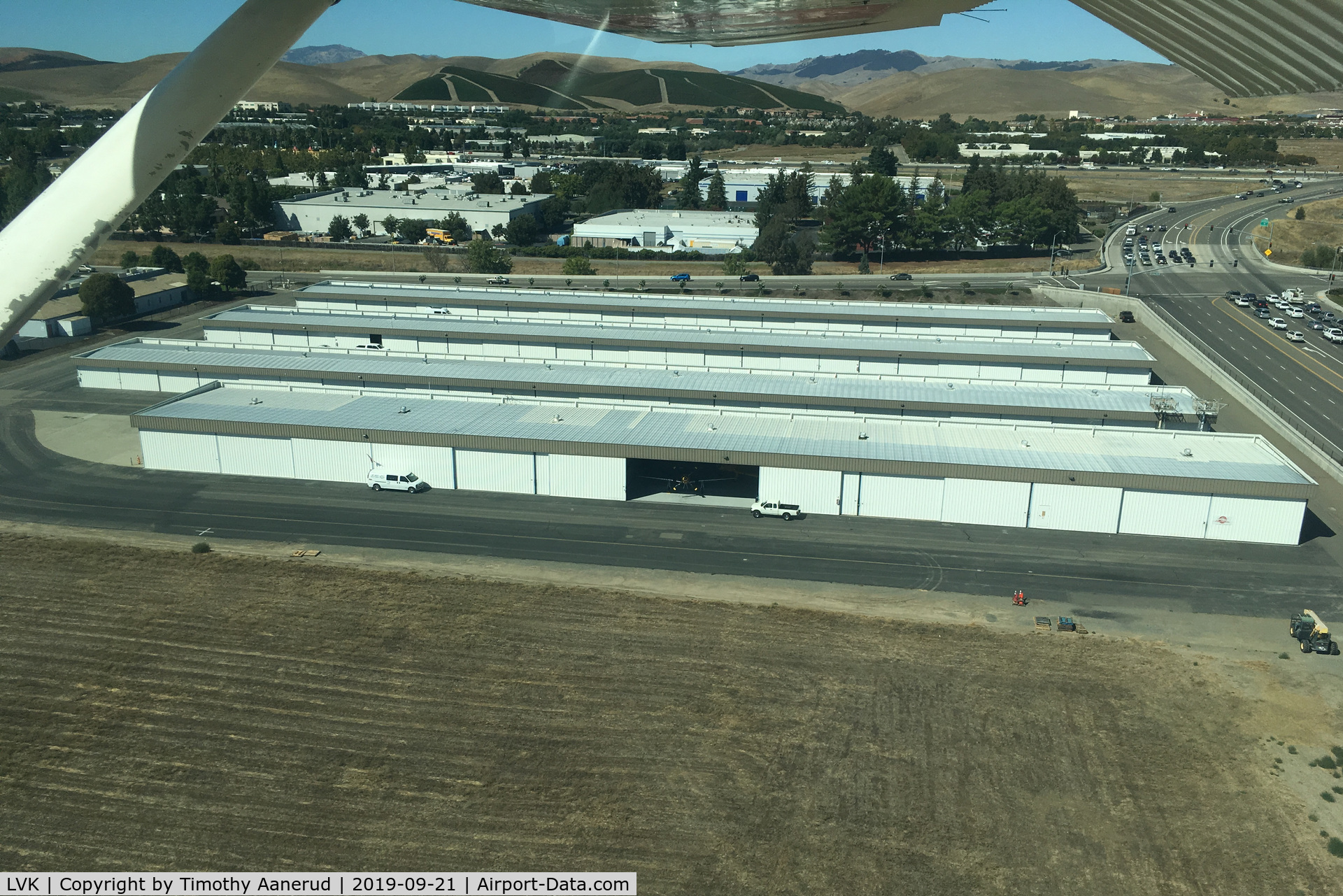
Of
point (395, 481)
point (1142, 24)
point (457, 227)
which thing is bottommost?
point (395, 481)

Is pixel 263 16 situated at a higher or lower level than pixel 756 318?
higher

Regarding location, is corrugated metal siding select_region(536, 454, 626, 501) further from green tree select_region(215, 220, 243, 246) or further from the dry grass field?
the dry grass field

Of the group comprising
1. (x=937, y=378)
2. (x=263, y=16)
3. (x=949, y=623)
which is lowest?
(x=949, y=623)

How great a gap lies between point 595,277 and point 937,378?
35911 millimetres

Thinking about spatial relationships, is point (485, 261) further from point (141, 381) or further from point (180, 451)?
point (180, 451)

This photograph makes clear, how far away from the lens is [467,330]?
42.4 meters

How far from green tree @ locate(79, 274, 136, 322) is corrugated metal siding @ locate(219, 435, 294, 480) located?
90.0ft

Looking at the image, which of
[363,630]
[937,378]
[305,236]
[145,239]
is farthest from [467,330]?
[145,239]

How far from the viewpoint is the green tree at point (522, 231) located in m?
74.6

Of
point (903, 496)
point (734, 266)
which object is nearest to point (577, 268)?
point (734, 266)

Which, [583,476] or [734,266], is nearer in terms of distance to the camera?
[583,476]

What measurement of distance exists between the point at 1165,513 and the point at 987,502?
4837 millimetres

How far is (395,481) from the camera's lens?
28.9m

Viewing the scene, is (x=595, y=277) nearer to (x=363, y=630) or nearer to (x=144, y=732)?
(x=363, y=630)
